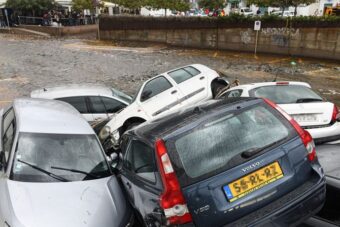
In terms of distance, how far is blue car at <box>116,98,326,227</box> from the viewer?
310 centimetres

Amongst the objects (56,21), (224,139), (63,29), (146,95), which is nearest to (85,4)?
(56,21)

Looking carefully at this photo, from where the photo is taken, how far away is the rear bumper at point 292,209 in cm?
319

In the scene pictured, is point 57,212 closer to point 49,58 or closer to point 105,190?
point 105,190

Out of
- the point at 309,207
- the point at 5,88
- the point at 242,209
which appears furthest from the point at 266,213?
the point at 5,88

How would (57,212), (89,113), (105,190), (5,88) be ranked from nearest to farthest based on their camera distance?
(57,212) → (105,190) → (89,113) → (5,88)

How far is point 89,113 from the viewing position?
29.6 feet

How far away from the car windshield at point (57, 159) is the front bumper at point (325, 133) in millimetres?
3665

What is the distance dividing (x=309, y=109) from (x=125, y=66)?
14.5 metres

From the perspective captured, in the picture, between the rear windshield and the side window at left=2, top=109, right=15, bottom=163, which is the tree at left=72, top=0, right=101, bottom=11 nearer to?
the side window at left=2, top=109, right=15, bottom=163

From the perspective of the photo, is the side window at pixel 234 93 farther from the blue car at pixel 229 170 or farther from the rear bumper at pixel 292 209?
the rear bumper at pixel 292 209

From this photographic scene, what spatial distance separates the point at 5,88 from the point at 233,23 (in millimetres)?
14875

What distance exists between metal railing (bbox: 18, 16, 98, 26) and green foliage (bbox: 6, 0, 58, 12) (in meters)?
1.14

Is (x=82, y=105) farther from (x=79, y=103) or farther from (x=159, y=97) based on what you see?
(x=159, y=97)

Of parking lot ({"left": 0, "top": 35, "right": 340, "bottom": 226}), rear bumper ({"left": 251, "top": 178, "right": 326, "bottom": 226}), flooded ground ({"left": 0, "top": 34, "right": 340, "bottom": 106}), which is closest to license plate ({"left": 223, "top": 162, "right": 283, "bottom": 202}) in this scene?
rear bumper ({"left": 251, "top": 178, "right": 326, "bottom": 226})
